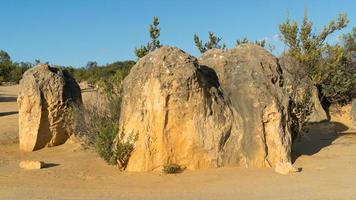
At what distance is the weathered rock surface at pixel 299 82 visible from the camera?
38.2ft

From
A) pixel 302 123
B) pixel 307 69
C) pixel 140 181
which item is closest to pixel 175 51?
pixel 140 181

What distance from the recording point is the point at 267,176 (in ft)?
28.3

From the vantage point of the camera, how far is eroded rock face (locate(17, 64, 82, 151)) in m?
12.7

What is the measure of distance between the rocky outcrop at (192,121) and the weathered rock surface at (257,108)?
0.8 inches

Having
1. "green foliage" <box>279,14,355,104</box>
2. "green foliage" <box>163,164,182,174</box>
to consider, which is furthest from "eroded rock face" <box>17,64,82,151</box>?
"green foliage" <box>279,14,355,104</box>

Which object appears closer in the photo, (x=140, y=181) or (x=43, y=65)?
(x=140, y=181)

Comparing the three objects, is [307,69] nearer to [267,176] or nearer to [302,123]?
[302,123]

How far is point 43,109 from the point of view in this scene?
501 inches

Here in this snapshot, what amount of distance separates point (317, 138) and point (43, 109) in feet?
25.6

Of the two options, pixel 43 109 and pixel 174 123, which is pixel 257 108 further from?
pixel 43 109

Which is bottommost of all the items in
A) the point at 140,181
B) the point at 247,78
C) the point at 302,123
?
the point at 140,181

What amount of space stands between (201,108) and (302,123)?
3.42 metres

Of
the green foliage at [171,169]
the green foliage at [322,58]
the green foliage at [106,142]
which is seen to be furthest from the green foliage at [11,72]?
the green foliage at [171,169]

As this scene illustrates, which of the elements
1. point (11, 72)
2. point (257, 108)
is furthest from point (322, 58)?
point (11, 72)
